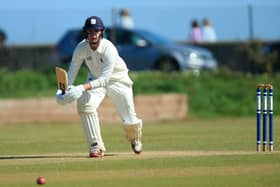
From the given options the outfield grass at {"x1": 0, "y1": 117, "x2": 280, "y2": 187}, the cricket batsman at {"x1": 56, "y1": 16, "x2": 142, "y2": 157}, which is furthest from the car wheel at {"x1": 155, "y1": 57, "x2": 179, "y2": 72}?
the cricket batsman at {"x1": 56, "y1": 16, "x2": 142, "y2": 157}


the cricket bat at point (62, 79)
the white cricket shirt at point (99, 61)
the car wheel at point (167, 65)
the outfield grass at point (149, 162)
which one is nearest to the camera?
the outfield grass at point (149, 162)

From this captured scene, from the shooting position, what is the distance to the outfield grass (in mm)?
11422

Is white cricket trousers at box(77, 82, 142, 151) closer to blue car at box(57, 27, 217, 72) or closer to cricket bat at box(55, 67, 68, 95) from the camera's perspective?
cricket bat at box(55, 67, 68, 95)

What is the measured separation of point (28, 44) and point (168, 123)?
8.84 meters

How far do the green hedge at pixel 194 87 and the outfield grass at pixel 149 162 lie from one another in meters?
6.62

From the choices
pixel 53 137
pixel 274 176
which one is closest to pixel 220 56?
pixel 53 137

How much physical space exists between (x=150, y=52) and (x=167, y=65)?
0.56 m

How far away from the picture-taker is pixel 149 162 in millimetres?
12820

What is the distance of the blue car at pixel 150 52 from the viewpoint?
28.3 meters

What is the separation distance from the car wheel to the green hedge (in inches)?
60.7

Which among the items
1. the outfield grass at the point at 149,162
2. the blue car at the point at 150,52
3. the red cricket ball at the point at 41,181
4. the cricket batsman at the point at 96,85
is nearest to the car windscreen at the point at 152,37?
the blue car at the point at 150,52

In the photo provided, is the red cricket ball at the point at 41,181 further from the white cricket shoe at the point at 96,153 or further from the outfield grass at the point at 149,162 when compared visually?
the white cricket shoe at the point at 96,153

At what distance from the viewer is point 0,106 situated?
23188 millimetres

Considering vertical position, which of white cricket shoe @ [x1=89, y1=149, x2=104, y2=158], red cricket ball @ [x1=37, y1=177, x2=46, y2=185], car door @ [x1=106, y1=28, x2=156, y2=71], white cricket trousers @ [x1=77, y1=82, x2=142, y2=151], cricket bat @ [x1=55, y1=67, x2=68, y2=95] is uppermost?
car door @ [x1=106, y1=28, x2=156, y2=71]
